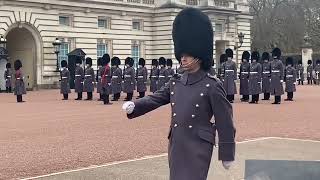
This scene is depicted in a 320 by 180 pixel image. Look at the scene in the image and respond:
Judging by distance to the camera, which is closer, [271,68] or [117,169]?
[117,169]

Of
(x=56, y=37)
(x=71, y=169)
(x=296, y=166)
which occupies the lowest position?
(x=71, y=169)

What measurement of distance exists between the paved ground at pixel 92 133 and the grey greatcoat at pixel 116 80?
3.75 metres

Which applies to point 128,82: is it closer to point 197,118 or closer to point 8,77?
point 8,77

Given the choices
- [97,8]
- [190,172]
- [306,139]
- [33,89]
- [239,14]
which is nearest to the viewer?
[190,172]

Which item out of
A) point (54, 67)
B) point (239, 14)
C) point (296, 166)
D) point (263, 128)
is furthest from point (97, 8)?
point (296, 166)

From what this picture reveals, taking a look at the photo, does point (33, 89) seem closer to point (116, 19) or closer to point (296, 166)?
point (116, 19)

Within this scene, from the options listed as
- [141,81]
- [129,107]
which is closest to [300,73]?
[141,81]

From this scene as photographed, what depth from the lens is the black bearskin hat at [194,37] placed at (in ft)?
14.2

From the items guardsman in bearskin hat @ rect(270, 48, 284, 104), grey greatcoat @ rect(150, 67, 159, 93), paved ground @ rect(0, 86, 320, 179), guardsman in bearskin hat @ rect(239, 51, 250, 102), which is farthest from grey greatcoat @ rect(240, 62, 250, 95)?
grey greatcoat @ rect(150, 67, 159, 93)

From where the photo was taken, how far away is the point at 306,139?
381 inches

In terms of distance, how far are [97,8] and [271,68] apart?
61.2 ft

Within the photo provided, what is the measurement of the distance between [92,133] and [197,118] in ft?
23.0

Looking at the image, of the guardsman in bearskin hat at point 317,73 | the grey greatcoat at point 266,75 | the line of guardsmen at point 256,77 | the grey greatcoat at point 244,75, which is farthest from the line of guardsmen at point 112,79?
the guardsman in bearskin hat at point 317,73

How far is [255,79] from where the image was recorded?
758 inches
